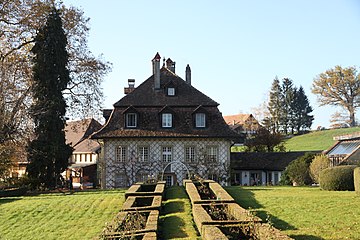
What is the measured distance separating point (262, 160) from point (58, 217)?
98.6 ft

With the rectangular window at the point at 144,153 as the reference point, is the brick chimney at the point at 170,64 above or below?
above

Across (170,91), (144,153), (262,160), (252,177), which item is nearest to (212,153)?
(144,153)

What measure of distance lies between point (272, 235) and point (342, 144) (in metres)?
25.1

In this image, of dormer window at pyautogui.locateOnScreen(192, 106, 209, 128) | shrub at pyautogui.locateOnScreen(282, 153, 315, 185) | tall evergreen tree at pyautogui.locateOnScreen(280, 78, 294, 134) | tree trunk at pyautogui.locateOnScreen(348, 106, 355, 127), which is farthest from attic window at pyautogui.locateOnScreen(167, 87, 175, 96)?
tall evergreen tree at pyautogui.locateOnScreen(280, 78, 294, 134)

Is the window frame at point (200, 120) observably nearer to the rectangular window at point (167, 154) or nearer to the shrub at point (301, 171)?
the rectangular window at point (167, 154)

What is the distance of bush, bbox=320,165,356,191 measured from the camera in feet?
76.2

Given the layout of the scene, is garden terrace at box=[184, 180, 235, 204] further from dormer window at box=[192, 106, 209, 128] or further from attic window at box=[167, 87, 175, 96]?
attic window at box=[167, 87, 175, 96]

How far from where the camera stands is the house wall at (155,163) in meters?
39.8

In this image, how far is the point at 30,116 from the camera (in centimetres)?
3419

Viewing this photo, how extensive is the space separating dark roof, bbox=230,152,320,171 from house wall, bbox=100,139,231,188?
180 inches

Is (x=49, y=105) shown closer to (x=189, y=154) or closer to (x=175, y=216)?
(x=189, y=154)

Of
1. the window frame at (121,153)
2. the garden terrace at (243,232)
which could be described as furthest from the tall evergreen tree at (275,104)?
the garden terrace at (243,232)

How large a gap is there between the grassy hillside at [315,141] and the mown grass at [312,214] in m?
45.3

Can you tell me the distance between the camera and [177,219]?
53.6 ft
